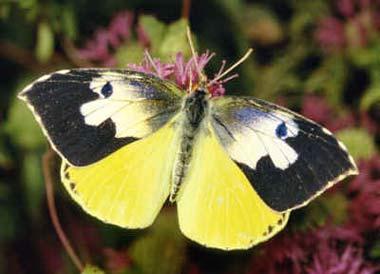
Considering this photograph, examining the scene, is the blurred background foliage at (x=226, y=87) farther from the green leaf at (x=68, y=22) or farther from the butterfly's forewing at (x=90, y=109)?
the butterfly's forewing at (x=90, y=109)

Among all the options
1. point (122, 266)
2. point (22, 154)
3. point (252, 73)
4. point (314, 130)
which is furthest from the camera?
point (252, 73)

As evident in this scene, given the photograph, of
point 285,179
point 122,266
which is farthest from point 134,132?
point 122,266

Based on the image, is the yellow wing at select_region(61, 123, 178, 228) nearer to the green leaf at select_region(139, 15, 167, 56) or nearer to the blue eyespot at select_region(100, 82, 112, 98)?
the blue eyespot at select_region(100, 82, 112, 98)

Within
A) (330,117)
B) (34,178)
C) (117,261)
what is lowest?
(34,178)

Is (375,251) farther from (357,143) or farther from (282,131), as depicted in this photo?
(282,131)

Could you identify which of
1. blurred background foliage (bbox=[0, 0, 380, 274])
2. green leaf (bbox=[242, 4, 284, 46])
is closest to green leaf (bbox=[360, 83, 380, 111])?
blurred background foliage (bbox=[0, 0, 380, 274])

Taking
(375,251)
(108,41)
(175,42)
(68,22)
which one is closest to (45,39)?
(68,22)

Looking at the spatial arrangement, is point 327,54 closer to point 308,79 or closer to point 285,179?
point 308,79
